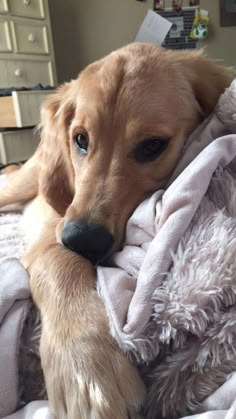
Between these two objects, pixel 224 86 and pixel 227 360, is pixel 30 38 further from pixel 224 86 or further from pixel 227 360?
pixel 227 360

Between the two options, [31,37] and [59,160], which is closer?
[59,160]

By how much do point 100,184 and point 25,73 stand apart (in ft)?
10.5

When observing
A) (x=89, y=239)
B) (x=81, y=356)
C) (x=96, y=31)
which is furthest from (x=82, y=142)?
(x=96, y=31)

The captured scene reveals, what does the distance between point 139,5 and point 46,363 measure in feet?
14.1

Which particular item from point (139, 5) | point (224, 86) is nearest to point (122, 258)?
point (224, 86)

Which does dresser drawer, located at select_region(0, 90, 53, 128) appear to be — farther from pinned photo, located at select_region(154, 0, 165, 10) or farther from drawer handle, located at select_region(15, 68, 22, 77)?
pinned photo, located at select_region(154, 0, 165, 10)

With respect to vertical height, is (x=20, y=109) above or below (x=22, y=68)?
below

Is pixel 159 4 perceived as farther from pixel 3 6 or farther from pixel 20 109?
pixel 20 109

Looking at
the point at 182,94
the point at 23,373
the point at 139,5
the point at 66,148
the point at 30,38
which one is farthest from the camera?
the point at 139,5

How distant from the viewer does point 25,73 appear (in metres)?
3.71

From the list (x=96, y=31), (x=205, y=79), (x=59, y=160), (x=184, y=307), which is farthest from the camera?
(x=96, y=31)

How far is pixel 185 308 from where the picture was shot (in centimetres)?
55

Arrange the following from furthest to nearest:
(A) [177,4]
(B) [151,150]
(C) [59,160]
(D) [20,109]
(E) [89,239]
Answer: (A) [177,4], (D) [20,109], (C) [59,160], (B) [151,150], (E) [89,239]

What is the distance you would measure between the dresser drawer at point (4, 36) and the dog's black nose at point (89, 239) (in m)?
3.14
